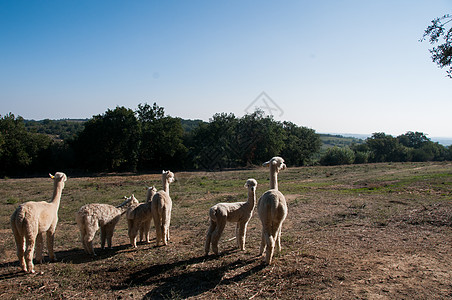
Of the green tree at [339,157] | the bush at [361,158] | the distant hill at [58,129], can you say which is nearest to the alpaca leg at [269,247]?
the green tree at [339,157]

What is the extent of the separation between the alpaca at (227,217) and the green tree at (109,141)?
3259cm

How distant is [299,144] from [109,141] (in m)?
34.0

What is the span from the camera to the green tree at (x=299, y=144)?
5059 cm

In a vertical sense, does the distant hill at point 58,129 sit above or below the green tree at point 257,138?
above

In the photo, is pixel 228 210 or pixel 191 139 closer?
pixel 228 210

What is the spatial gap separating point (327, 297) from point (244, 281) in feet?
5.55

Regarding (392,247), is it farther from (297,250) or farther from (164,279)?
(164,279)

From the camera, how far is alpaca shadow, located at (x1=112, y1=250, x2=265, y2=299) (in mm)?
5528

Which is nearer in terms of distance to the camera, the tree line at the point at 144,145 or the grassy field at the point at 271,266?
the grassy field at the point at 271,266

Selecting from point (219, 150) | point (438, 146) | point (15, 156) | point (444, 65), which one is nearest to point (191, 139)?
point (219, 150)

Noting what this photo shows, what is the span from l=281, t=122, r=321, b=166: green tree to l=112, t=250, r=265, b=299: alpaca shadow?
4354 centimetres

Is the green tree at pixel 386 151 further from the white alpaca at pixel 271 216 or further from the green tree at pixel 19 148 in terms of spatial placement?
the green tree at pixel 19 148

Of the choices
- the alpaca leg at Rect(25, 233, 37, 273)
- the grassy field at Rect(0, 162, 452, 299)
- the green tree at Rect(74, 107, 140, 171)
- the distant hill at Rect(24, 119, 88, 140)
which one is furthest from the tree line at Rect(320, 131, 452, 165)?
the alpaca leg at Rect(25, 233, 37, 273)

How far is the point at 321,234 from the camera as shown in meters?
8.86
